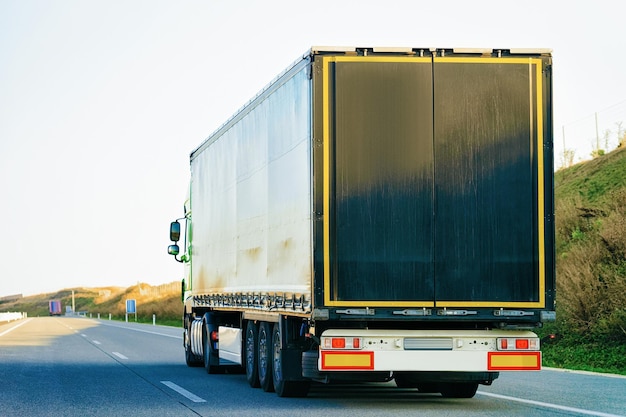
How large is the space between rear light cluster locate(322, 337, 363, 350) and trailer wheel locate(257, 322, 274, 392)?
8.22 feet

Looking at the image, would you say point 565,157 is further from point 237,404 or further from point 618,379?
point 237,404

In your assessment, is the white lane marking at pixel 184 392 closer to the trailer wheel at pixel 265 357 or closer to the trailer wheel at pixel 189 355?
the trailer wheel at pixel 265 357

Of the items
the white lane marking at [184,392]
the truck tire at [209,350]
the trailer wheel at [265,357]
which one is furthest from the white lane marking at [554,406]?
the truck tire at [209,350]

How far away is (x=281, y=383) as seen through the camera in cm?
1400

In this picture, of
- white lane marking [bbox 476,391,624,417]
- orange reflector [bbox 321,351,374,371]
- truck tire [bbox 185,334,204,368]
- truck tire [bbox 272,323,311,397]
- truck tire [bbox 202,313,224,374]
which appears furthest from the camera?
truck tire [bbox 185,334,204,368]

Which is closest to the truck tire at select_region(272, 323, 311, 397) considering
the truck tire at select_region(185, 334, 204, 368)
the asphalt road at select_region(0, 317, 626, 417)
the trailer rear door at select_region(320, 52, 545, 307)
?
the asphalt road at select_region(0, 317, 626, 417)

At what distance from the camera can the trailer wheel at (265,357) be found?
48.3 feet

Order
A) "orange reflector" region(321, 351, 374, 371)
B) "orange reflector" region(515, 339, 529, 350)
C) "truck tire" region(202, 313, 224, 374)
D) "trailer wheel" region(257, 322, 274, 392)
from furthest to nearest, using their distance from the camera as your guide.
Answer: "truck tire" region(202, 313, 224, 374)
"trailer wheel" region(257, 322, 274, 392)
"orange reflector" region(515, 339, 529, 350)
"orange reflector" region(321, 351, 374, 371)

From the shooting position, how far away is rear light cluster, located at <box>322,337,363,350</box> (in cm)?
1223

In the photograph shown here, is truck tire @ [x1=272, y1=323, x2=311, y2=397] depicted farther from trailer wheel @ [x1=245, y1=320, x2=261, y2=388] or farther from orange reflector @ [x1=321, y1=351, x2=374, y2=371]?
orange reflector @ [x1=321, y1=351, x2=374, y2=371]

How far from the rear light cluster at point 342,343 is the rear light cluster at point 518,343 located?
5.35 ft

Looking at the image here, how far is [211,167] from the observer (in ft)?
61.3

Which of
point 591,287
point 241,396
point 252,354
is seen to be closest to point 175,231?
point 252,354

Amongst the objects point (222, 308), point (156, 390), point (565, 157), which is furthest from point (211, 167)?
point (565, 157)
